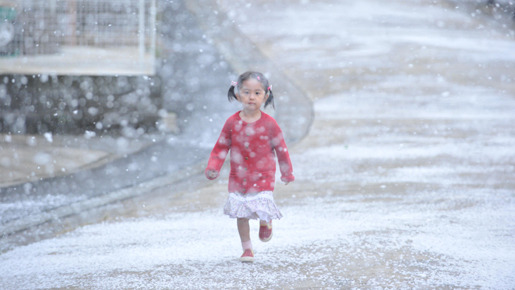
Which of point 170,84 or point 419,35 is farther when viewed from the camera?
point 419,35

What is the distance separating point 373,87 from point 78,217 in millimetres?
7611

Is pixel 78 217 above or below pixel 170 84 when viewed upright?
below

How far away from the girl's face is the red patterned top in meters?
0.13

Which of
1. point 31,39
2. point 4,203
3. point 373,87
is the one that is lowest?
point 4,203

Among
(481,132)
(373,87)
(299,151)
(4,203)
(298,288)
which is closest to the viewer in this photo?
(298,288)

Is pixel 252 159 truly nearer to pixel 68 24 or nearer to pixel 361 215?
pixel 361 215

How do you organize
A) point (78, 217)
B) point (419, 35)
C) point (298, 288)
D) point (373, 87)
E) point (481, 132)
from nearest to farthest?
1. point (298, 288)
2. point (78, 217)
3. point (481, 132)
4. point (373, 87)
5. point (419, 35)

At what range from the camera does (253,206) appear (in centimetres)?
391

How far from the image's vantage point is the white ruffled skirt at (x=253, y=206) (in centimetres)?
391

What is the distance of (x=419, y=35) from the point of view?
56.3 feet

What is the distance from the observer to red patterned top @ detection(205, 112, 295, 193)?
154 inches

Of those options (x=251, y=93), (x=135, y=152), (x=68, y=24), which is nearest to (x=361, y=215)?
(x=251, y=93)

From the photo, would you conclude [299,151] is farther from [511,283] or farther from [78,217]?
[511,283]

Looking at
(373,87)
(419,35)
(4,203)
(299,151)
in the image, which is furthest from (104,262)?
(419,35)
